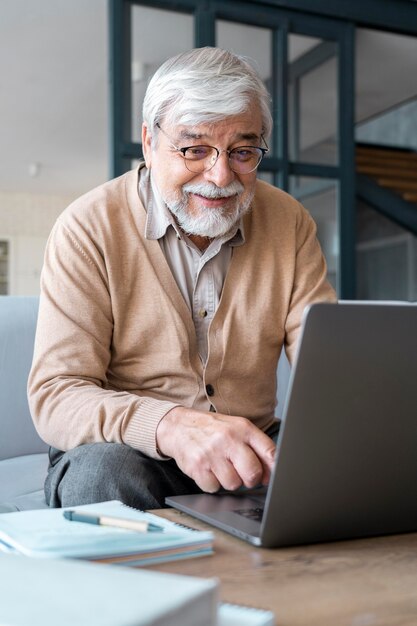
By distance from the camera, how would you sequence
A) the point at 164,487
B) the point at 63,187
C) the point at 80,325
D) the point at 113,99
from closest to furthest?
the point at 164,487 → the point at 80,325 → the point at 113,99 → the point at 63,187

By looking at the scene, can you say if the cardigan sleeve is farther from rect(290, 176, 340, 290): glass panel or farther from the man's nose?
rect(290, 176, 340, 290): glass panel

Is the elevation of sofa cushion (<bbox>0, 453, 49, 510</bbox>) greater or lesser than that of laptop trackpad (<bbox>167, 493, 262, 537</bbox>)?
lesser

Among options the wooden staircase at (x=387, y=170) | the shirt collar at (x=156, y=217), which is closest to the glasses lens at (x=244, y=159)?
the shirt collar at (x=156, y=217)

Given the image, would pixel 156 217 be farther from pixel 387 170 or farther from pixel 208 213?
pixel 387 170

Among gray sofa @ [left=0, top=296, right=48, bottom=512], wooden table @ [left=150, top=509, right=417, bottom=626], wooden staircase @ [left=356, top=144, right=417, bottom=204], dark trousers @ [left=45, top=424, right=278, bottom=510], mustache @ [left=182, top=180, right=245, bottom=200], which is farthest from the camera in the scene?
wooden staircase @ [left=356, top=144, right=417, bottom=204]

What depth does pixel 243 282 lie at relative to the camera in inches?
58.0

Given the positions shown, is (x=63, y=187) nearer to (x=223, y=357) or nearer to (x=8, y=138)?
(x=8, y=138)

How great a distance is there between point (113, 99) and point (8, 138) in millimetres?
4425

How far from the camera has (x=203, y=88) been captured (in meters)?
1.35

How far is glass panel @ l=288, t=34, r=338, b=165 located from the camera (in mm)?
4047

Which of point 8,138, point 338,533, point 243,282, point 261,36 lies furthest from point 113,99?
point 8,138

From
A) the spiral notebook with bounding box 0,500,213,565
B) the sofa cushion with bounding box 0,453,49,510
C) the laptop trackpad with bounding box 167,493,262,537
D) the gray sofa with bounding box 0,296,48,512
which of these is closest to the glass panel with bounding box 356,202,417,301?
the gray sofa with bounding box 0,296,48,512

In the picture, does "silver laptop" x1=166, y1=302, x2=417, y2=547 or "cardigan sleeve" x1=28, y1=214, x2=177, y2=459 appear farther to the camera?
"cardigan sleeve" x1=28, y1=214, x2=177, y2=459

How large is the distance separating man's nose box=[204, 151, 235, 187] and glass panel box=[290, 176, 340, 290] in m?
2.71
